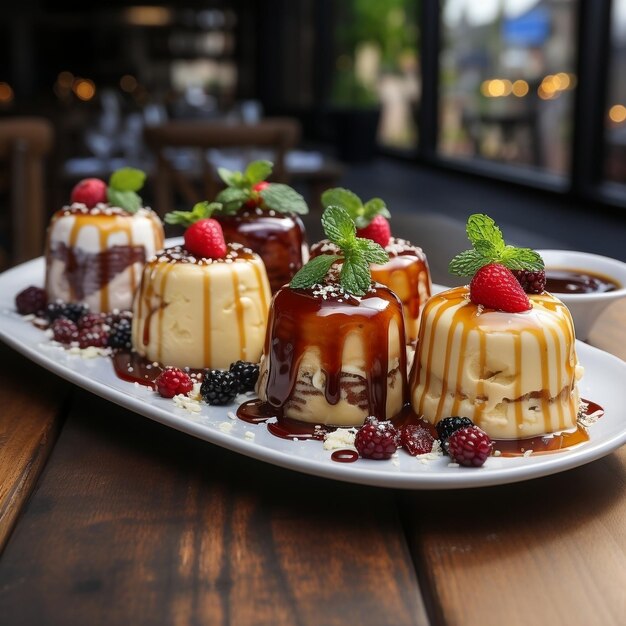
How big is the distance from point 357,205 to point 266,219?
199 millimetres

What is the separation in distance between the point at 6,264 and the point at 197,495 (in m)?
1.72

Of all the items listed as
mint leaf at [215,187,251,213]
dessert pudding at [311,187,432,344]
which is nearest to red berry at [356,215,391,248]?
dessert pudding at [311,187,432,344]

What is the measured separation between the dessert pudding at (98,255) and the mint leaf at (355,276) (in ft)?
2.06

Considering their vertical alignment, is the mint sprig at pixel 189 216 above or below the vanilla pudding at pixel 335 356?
above

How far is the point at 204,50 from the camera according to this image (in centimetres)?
1173

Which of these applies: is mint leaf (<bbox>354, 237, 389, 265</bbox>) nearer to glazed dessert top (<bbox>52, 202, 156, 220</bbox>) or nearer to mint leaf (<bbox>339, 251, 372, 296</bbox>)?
mint leaf (<bbox>339, 251, 372, 296</bbox>)

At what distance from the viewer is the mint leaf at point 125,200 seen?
165 cm

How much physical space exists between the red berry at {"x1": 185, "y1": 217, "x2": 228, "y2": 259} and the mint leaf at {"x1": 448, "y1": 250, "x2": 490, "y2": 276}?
1.34 ft

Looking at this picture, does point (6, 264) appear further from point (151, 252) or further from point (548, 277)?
point (548, 277)

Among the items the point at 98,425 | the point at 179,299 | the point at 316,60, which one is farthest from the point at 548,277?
the point at 316,60

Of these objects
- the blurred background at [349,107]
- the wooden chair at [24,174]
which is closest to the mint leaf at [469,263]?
the blurred background at [349,107]

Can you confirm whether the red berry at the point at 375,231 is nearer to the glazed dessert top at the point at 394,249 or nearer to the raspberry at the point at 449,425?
the glazed dessert top at the point at 394,249

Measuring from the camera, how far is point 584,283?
1545 mm

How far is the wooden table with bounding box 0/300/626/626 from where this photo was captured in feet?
2.43
